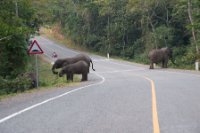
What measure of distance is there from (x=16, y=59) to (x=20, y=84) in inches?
209

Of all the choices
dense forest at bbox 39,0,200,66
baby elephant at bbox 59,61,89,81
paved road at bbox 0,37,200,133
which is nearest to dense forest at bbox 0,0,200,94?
dense forest at bbox 39,0,200,66

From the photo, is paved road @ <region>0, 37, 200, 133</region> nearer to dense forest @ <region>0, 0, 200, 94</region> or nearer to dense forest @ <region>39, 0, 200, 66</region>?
dense forest @ <region>0, 0, 200, 94</region>

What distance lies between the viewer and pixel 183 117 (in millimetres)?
10617

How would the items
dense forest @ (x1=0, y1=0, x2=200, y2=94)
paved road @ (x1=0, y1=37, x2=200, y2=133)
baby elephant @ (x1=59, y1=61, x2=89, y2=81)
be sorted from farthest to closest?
dense forest @ (x1=0, y1=0, x2=200, y2=94)
baby elephant @ (x1=59, y1=61, x2=89, y2=81)
paved road @ (x1=0, y1=37, x2=200, y2=133)

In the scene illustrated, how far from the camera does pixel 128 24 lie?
71.0m

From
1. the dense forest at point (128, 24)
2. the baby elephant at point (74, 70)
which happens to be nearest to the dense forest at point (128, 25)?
the dense forest at point (128, 24)

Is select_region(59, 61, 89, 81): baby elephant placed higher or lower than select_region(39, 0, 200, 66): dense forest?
lower

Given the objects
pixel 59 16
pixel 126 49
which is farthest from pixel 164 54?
pixel 59 16

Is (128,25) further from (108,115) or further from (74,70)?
(108,115)

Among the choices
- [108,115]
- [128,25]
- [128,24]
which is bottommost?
[108,115]

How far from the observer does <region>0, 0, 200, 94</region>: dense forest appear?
52.0 meters

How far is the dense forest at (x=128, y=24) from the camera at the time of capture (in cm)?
5202

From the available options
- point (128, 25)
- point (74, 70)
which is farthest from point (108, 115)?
point (128, 25)

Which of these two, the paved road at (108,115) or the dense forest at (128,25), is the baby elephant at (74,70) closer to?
the paved road at (108,115)
